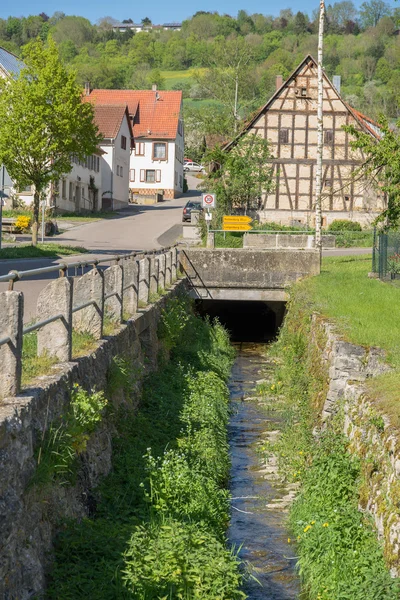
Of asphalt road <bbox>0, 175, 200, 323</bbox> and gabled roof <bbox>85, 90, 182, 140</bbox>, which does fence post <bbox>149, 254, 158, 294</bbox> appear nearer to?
asphalt road <bbox>0, 175, 200, 323</bbox>

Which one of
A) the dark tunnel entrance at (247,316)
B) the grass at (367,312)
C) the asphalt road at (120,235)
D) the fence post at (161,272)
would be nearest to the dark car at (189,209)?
the asphalt road at (120,235)

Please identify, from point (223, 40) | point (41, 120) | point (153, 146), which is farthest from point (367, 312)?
point (223, 40)

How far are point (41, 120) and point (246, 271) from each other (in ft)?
36.7

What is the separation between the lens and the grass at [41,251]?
3156 cm

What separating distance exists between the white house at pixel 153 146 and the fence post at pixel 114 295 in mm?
70961

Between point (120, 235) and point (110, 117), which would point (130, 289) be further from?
point (110, 117)

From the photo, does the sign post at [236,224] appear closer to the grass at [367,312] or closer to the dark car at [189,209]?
the grass at [367,312]

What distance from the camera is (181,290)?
24.4 m

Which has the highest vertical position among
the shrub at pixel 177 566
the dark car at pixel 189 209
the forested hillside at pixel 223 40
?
the forested hillside at pixel 223 40

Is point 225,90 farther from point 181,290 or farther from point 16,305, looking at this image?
point 16,305

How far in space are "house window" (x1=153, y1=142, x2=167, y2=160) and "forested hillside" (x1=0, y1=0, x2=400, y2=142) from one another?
1946 cm

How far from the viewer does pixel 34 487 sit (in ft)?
21.3

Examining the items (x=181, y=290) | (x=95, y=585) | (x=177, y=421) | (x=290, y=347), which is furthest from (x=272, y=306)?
(x=95, y=585)

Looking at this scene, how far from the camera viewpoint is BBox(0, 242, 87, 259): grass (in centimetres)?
3156
